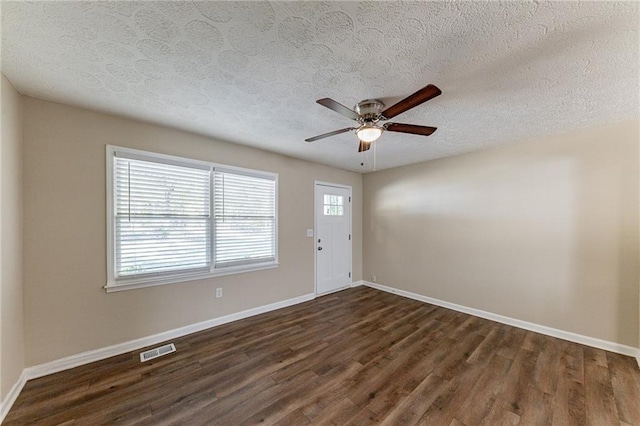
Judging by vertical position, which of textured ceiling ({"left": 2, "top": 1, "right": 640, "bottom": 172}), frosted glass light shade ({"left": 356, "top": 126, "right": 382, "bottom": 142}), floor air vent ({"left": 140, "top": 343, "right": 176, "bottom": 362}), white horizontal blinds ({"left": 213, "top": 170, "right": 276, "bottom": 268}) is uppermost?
textured ceiling ({"left": 2, "top": 1, "right": 640, "bottom": 172})

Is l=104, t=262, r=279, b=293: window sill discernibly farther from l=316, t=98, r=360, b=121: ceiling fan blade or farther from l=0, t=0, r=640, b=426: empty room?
l=316, t=98, r=360, b=121: ceiling fan blade

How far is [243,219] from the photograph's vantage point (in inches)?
137

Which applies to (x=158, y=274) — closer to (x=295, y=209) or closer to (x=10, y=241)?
(x=10, y=241)

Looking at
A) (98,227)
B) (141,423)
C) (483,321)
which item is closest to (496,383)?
(483,321)

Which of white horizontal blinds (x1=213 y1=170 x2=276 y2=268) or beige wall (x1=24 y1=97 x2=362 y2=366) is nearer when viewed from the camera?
beige wall (x1=24 y1=97 x2=362 y2=366)

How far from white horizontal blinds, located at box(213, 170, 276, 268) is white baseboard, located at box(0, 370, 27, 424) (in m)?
1.77

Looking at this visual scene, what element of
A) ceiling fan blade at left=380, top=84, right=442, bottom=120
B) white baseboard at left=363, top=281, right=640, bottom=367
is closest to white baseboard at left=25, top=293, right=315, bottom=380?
white baseboard at left=363, top=281, right=640, bottom=367

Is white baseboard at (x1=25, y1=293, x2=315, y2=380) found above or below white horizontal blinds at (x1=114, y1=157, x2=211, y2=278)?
below


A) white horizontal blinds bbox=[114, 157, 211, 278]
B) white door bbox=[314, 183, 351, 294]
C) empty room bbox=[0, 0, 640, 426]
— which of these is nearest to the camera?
empty room bbox=[0, 0, 640, 426]

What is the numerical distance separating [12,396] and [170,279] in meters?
1.31

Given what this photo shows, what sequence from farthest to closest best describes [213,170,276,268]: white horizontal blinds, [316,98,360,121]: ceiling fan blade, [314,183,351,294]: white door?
[314,183,351,294]: white door
[213,170,276,268]: white horizontal blinds
[316,98,360,121]: ceiling fan blade

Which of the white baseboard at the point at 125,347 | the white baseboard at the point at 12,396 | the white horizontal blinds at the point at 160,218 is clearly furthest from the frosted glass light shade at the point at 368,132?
the white baseboard at the point at 12,396

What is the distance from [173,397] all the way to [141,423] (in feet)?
0.83

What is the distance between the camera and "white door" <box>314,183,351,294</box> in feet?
14.7
